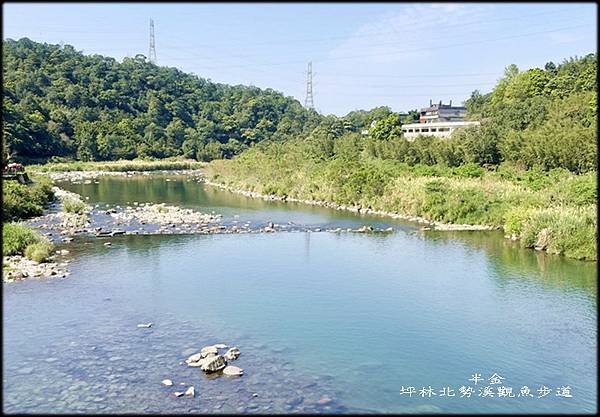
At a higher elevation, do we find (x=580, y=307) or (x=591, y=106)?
(x=591, y=106)

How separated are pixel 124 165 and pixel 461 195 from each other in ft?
117

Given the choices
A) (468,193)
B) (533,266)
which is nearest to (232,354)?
(533,266)

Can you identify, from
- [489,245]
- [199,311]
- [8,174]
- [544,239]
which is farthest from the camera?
[8,174]

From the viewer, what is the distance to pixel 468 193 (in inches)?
802

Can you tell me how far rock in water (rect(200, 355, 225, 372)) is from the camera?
25.8 feet

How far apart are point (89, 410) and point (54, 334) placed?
2.81m

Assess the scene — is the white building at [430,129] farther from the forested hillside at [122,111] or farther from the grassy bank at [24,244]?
the grassy bank at [24,244]

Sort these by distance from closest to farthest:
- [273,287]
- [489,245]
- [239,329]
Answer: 1. [239,329]
2. [273,287]
3. [489,245]

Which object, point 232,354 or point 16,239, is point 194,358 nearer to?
point 232,354

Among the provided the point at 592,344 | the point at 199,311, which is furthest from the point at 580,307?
the point at 199,311

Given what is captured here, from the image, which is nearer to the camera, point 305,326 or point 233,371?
point 233,371

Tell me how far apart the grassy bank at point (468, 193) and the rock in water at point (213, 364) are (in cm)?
1048

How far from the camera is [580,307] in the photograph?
1089 cm

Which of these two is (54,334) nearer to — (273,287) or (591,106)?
(273,287)
